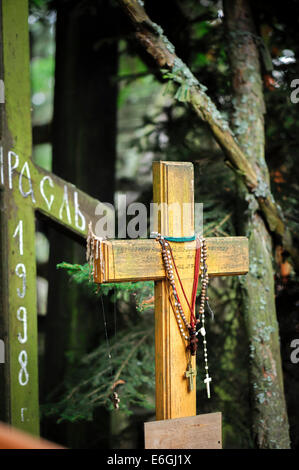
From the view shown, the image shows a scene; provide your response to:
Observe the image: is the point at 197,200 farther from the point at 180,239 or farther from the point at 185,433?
the point at 185,433

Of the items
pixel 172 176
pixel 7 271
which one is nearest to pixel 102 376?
pixel 7 271

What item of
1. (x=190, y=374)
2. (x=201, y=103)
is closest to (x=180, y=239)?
(x=190, y=374)

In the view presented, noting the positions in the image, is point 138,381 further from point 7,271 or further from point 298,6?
point 298,6

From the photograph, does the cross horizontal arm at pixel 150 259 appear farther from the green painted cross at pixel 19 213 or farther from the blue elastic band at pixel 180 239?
the green painted cross at pixel 19 213

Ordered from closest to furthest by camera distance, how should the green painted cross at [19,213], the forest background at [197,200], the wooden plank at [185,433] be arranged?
the wooden plank at [185,433] → the green painted cross at [19,213] → the forest background at [197,200]

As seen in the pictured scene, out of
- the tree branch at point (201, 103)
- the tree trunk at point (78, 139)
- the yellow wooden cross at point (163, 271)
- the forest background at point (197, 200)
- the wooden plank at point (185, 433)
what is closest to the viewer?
the wooden plank at point (185, 433)

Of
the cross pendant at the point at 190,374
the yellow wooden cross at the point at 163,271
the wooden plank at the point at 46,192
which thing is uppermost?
the wooden plank at the point at 46,192

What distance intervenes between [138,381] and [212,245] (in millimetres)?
1210

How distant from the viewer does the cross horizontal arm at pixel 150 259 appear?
1712 mm

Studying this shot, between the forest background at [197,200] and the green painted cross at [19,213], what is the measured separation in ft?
0.64

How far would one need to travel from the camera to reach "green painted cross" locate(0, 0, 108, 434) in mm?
2412

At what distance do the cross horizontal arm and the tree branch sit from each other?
1.94 feet

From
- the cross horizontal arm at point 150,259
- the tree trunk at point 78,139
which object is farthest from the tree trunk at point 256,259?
the tree trunk at point 78,139
